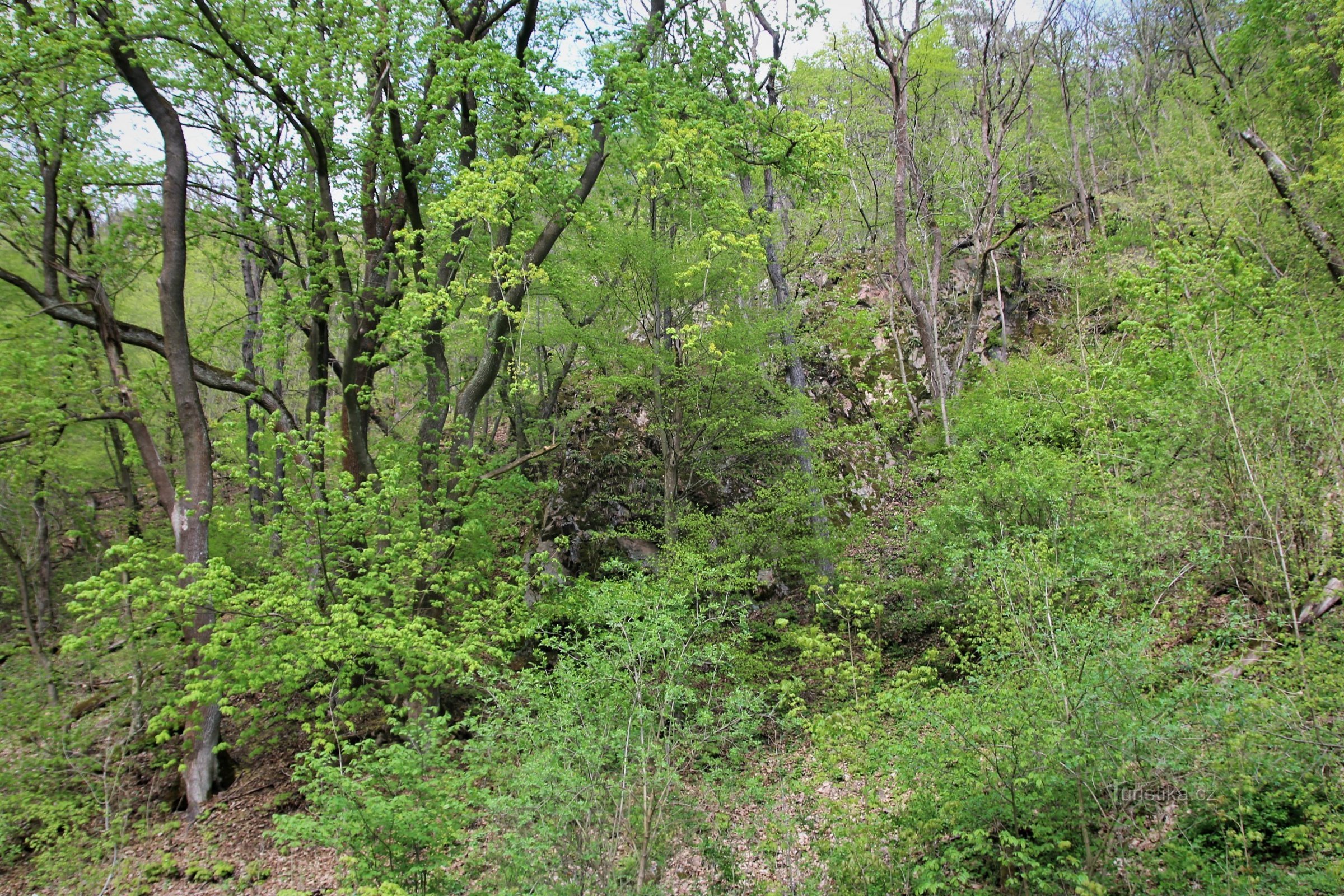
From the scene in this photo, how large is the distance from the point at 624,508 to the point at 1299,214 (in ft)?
32.5

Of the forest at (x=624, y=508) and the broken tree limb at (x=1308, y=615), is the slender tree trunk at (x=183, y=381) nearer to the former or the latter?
the forest at (x=624, y=508)

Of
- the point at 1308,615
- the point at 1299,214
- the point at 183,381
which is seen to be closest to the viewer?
the point at 1308,615

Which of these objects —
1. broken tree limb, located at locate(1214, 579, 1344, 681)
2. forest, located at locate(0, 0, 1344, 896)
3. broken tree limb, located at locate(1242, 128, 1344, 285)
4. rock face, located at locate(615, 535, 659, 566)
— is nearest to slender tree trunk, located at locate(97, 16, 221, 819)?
forest, located at locate(0, 0, 1344, 896)

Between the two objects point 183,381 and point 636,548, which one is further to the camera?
point 636,548

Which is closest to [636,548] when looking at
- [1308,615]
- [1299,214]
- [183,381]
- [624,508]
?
[624,508]

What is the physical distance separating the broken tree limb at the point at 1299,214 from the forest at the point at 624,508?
0.09m

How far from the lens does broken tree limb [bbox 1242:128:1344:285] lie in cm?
744

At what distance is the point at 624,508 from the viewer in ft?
37.6

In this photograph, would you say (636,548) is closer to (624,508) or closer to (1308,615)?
(624,508)

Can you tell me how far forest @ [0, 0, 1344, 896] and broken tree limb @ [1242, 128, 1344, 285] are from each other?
0.09 meters

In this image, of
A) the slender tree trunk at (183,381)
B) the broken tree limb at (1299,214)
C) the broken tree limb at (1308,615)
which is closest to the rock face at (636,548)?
the slender tree trunk at (183,381)

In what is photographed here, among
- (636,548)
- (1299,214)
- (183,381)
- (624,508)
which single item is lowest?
(636,548)

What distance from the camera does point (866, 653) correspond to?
18.7 feet

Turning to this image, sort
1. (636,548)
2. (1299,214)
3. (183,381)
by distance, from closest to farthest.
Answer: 1. (183,381)
2. (1299,214)
3. (636,548)
